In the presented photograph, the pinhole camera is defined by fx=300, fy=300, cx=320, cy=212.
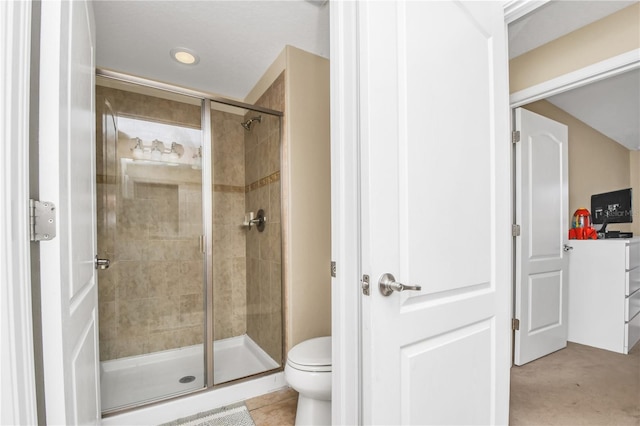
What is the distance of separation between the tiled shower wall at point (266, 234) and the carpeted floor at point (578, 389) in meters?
1.65

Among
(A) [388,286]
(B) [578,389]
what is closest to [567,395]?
(B) [578,389]

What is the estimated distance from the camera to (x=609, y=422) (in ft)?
5.58

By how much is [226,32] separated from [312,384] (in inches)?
86.2

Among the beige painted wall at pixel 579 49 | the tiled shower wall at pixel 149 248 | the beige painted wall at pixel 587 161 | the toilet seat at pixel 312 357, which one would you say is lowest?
the toilet seat at pixel 312 357

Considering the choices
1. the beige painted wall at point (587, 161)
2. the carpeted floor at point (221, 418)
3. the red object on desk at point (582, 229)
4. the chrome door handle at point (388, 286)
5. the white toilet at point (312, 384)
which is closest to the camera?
the chrome door handle at point (388, 286)

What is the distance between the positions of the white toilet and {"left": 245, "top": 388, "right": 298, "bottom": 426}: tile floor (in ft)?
0.65

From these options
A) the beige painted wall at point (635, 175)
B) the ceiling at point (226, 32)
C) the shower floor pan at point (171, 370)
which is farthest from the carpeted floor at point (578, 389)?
the beige painted wall at point (635, 175)

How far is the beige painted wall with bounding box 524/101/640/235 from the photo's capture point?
11.3 feet

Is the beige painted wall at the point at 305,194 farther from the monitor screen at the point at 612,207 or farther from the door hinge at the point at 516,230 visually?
the monitor screen at the point at 612,207

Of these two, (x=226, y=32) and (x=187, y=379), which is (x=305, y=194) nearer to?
(x=226, y=32)

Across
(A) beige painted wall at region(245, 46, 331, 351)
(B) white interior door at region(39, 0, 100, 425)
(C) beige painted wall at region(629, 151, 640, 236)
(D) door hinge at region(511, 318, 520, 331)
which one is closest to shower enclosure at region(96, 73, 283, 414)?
(A) beige painted wall at region(245, 46, 331, 351)

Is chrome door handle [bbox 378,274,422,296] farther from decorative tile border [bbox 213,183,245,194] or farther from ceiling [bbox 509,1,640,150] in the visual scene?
decorative tile border [bbox 213,183,245,194]

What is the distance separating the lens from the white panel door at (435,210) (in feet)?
2.91

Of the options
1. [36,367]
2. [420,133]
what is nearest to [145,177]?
[36,367]
